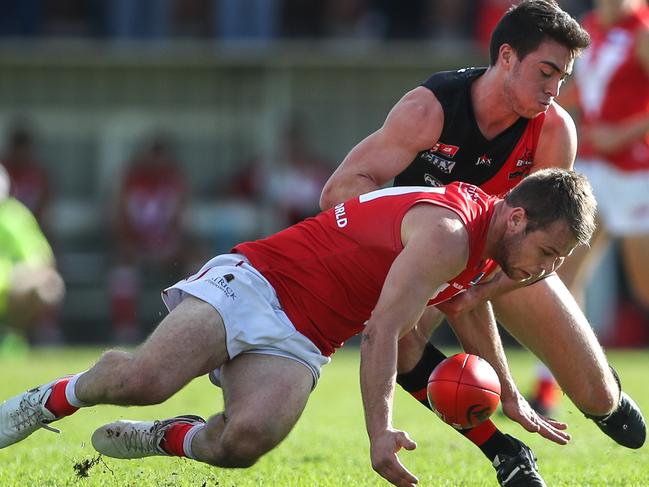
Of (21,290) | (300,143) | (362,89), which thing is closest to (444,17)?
(362,89)

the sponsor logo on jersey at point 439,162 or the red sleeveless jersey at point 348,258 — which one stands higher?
the sponsor logo on jersey at point 439,162

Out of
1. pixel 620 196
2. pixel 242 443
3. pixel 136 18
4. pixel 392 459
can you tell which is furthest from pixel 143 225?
pixel 392 459

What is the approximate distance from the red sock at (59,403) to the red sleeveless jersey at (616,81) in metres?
4.42

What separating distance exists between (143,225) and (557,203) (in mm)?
12285

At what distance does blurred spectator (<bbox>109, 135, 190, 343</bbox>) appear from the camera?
54.6ft

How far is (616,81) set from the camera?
848cm

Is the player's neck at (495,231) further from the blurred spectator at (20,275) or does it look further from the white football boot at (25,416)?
the blurred spectator at (20,275)

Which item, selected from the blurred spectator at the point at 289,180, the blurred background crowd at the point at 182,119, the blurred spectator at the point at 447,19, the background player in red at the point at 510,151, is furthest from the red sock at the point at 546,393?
the blurred spectator at the point at 447,19

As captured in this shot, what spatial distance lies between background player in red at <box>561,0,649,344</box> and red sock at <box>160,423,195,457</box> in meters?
3.46

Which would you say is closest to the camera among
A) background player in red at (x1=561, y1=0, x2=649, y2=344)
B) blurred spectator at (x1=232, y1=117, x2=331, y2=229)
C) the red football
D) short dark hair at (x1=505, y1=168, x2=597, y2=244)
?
short dark hair at (x1=505, y1=168, x2=597, y2=244)

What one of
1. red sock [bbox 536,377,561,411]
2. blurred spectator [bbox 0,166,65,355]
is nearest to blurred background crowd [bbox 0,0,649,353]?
blurred spectator [bbox 0,166,65,355]

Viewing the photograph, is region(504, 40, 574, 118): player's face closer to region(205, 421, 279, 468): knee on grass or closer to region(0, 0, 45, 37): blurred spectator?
region(205, 421, 279, 468): knee on grass

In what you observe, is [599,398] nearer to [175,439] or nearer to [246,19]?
[175,439]

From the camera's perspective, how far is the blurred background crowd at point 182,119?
55.1ft
